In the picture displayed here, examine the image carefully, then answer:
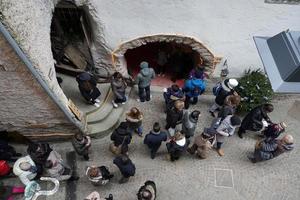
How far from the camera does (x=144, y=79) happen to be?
356 inches

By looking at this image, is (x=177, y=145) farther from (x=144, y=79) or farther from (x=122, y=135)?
(x=144, y=79)

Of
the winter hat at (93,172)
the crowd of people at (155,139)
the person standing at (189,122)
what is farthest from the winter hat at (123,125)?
the person standing at (189,122)

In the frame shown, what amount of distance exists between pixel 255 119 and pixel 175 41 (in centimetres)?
283

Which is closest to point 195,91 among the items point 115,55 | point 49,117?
point 115,55

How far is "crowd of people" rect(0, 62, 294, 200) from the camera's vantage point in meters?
7.43

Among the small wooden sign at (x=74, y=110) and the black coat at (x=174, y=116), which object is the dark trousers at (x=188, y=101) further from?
the small wooden sign at (x=74, y=110)

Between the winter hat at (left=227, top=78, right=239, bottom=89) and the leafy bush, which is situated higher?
the winter hat at (left=227, top=78, right=239, bottom=89)

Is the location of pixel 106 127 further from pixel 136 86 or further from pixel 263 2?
pixel 263 2

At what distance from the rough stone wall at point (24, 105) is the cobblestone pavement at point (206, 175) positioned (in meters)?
0.76

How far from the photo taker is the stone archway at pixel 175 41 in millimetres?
8570

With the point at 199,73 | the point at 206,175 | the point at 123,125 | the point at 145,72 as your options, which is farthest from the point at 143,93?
the point at 206,175

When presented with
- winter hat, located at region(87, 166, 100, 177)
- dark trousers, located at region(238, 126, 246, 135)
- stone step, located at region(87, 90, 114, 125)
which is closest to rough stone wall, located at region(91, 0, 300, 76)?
stone step, located at region(87, 90, 114, 125)

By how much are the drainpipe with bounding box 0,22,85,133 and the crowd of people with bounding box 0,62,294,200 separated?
1.63ft

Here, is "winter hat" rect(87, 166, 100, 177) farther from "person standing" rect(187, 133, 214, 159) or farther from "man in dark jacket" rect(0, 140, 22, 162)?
"person standing" rect(187, 133, 214, 159)
